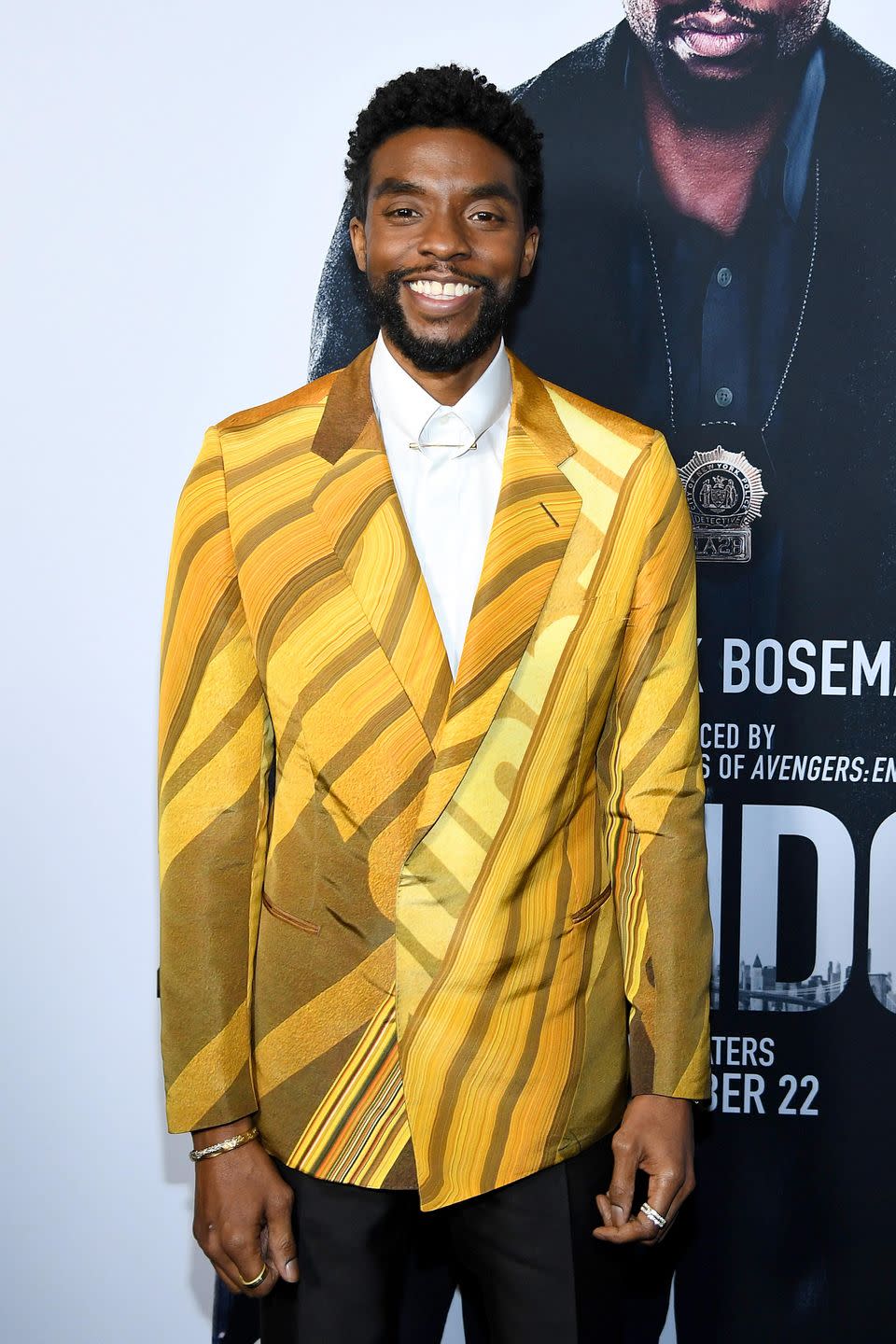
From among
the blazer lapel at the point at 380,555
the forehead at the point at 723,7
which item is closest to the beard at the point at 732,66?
the forehead at the point at 723,7

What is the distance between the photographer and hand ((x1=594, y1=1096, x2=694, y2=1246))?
1434mm

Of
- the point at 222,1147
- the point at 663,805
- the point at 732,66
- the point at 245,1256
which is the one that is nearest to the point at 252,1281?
the point at 245,1256

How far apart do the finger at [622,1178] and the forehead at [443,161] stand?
1.14 m

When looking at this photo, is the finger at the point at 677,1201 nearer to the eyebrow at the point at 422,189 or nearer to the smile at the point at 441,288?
the smile at the point at 441,288

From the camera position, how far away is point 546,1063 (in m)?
1.43

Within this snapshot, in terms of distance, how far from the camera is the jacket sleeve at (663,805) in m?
1.47

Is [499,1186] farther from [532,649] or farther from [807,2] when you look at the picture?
[807,2]

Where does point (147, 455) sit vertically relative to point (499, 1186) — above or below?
above

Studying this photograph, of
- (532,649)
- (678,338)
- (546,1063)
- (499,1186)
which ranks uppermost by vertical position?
(678,338)

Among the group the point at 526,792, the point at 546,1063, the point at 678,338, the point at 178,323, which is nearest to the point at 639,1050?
the point at 546,1063

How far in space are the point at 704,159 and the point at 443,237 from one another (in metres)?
0.61

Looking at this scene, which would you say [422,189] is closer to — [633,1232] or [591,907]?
[591,907]

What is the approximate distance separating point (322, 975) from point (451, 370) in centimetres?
74

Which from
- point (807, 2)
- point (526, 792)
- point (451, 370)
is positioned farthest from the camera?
point (807, 2)
